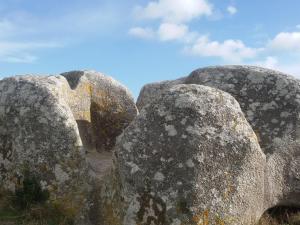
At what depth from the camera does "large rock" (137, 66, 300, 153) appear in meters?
10.8

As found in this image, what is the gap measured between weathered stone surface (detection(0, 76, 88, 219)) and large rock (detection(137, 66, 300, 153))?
3656 mm

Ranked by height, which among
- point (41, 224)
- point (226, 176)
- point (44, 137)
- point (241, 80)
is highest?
point (241, 80)

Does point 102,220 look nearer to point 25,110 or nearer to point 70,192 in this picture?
point 70,192

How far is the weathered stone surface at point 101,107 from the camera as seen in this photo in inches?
526

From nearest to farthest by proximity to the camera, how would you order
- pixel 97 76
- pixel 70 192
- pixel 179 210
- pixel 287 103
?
pixel 179 210 → pixel 70 192 → pixel 287 103 → pixel 97 76

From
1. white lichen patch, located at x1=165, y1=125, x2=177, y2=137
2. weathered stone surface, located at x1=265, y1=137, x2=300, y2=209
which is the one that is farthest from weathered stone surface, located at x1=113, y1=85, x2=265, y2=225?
weathered stone surface, located at x1=265, y1=137, x2=300, y2=209

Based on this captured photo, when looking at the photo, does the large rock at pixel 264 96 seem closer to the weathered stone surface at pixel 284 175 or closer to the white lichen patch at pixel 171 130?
the weathered stone surface at pixel 284 175

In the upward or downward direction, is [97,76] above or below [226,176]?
above

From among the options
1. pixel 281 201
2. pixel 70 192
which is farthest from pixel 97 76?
pixel 281 201

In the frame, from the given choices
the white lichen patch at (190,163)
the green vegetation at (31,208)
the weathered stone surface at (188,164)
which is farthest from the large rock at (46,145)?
the white lichen patch at (190,163)

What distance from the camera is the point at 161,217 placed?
26.7ft

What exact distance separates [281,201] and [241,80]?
9.58 feet

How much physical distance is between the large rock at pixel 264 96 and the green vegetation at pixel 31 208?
176 inches

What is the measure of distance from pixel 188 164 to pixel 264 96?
372cm
